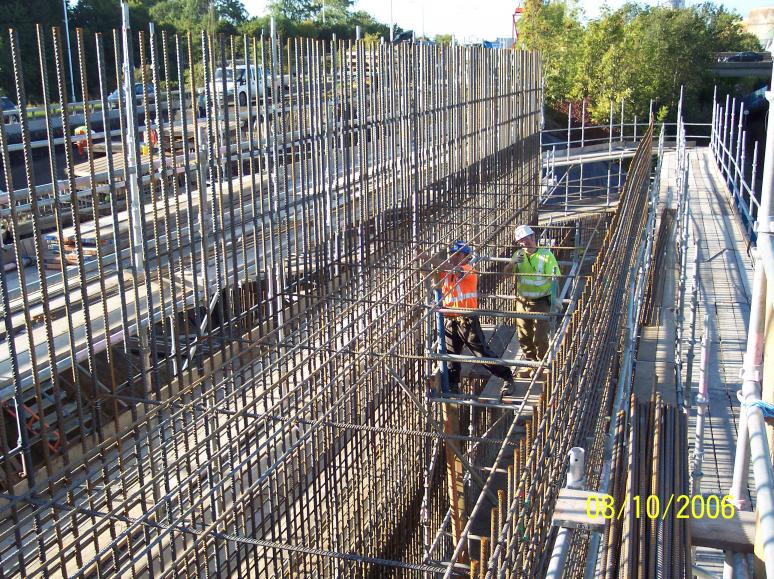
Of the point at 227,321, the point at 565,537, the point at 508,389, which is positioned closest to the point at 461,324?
the point at 508,389

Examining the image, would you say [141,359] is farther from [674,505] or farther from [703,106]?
[703,106]

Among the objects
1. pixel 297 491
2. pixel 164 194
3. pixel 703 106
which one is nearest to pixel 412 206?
pixel 297 491

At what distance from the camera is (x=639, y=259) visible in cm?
946

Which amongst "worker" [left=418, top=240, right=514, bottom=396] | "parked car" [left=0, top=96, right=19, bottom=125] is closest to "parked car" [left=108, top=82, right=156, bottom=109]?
"parked car" [left=0, top=96, right=19, bottom=125]

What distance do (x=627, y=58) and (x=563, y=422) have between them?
35.7 meters

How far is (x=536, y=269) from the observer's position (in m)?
9.01

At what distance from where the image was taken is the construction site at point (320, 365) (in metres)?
4.37

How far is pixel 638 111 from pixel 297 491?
34434 millimetres

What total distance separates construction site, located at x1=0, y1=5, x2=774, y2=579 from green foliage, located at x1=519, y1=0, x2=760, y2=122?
26.3 meters

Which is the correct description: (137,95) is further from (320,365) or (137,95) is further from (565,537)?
(565,537)

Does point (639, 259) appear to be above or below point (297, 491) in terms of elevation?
above

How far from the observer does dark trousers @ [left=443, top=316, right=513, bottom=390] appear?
29.3 feet
